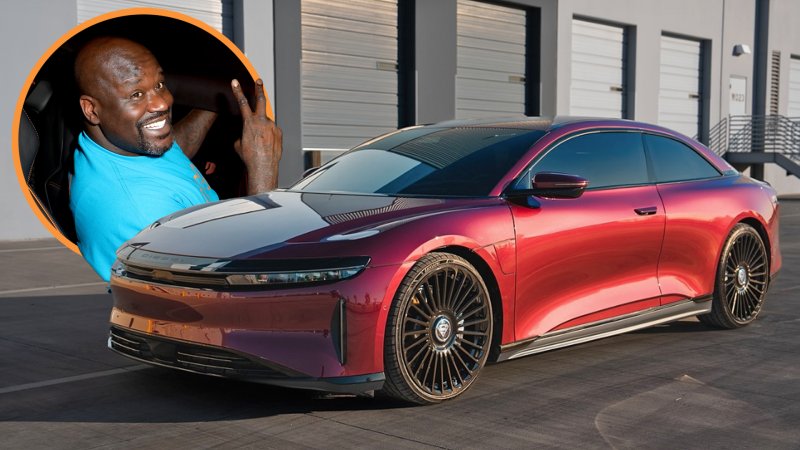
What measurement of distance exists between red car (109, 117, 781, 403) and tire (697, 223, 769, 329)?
2cm

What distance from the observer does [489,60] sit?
22391mm

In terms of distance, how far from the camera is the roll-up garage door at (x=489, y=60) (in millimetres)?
21656

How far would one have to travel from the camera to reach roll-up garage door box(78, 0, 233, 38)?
1555 centimetres

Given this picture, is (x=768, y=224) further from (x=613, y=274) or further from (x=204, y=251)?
(x=204, y=251)

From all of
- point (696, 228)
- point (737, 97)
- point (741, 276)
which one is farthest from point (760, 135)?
point (696, 228)

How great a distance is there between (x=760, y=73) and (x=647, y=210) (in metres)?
28.4

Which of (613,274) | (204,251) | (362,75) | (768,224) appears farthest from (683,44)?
(204,251)

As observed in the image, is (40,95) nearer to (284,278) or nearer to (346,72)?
(284,278)


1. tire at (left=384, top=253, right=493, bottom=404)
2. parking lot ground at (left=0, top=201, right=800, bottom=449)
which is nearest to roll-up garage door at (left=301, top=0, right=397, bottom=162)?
parking lot ground at (left=0, top=201, right=800, bottom=449)

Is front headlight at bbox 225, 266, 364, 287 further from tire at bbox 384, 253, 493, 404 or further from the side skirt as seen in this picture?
the side skirt

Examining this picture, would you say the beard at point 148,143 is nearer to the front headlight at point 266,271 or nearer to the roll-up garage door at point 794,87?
the front headlight at point 266,271

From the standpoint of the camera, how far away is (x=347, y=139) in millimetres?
19609

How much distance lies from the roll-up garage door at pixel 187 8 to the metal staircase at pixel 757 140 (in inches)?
691

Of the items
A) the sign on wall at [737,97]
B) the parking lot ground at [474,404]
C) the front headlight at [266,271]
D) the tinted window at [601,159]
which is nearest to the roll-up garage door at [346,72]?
the parking lot ground at [474,404]
